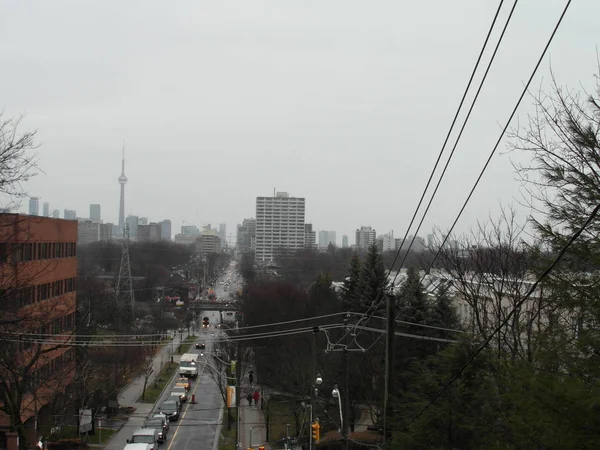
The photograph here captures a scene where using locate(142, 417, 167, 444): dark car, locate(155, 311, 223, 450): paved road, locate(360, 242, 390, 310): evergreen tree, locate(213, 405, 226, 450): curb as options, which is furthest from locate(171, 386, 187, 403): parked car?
locate(360, 242, 390, 310): evergreen tree

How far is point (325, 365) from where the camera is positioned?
28.5 meters

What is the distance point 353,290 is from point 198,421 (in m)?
10.6

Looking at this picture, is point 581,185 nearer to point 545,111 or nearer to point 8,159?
point 545,111

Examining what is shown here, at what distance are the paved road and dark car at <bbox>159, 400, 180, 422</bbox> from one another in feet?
0.93

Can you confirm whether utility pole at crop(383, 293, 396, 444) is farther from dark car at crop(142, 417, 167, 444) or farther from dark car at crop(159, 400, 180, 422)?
dark car at crop(159, 400, 180, 422)

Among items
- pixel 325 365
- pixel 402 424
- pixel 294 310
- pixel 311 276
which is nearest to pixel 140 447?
pixel 325 365

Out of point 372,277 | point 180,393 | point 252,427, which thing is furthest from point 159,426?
point 372,277

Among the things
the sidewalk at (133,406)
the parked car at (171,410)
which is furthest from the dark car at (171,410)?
the sidewalk at (133,406)

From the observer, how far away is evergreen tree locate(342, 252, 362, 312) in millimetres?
34375

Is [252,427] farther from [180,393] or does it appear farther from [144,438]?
[180,393]

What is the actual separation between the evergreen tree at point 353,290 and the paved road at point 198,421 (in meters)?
8.04

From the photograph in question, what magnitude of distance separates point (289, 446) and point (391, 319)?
14.6m

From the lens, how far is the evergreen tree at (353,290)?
3438 centimetres

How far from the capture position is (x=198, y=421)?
104 ft
